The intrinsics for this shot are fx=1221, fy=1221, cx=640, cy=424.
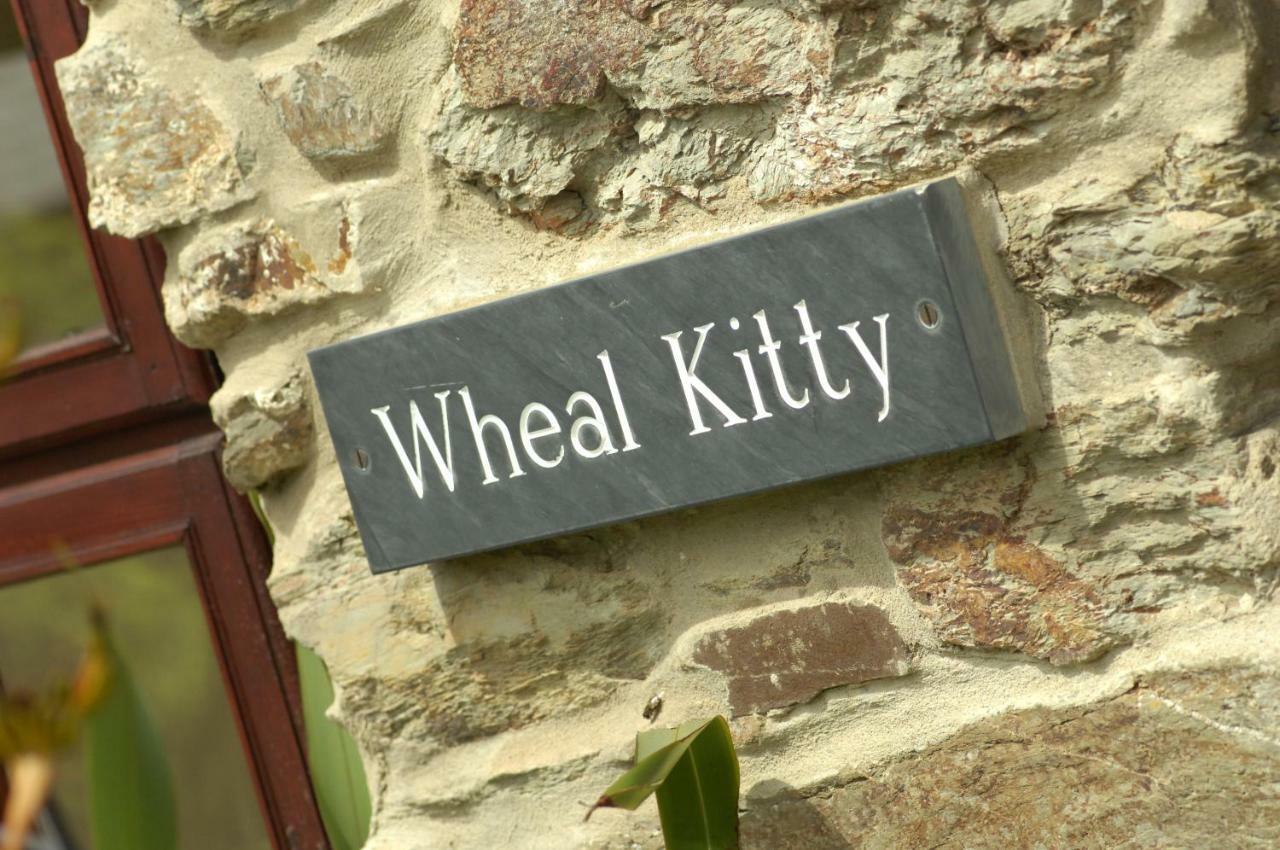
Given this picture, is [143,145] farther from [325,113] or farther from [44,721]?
[44,721]

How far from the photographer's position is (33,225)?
164 centimetres

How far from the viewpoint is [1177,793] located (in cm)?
85

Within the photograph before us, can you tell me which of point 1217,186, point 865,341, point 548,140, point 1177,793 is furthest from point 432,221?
point 1177,793

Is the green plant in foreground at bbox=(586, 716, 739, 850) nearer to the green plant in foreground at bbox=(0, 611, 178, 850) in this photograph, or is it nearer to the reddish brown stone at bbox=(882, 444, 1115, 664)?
the reddish brown stone at bbox=(882, 444, 1115, 664)

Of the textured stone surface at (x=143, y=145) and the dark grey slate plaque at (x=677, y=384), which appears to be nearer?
the dark grey slate plaque at (x=677, y=384)

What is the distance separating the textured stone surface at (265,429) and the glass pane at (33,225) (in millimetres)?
406

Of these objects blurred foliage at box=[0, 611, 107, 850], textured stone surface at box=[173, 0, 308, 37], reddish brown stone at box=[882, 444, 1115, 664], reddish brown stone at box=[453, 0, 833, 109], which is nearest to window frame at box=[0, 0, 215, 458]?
textured stone surface at box=[173, 0, 308, 37]

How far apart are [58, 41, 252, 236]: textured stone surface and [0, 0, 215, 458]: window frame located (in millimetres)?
237

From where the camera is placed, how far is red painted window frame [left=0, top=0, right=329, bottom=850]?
136 cm

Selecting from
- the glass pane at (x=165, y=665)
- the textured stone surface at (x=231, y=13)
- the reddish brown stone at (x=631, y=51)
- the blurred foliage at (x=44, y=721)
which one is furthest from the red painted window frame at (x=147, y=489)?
the blurred foliage at (x=44, y=721)

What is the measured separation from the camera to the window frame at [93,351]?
4.32 ft

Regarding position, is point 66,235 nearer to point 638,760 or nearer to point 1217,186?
point 638,760

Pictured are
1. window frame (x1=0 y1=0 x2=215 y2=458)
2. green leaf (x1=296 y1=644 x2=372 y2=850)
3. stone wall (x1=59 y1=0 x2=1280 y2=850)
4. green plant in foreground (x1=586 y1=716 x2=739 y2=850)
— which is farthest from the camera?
window frame (x1=0 y1=0 x2=215 y2=458)

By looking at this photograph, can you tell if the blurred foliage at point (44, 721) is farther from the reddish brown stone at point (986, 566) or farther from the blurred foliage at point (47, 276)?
the blurred foliage at point (47, 276)
